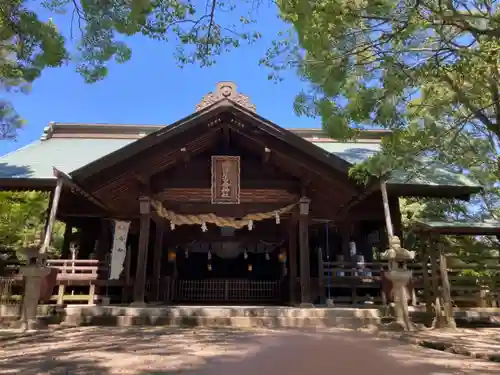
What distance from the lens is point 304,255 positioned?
10648 millimetres

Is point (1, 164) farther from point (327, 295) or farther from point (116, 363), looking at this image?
point (327, 295)

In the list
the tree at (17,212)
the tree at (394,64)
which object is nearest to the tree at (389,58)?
the tree at (394,64)

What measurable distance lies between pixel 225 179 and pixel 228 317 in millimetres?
3900

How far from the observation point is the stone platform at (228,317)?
28.0 ft

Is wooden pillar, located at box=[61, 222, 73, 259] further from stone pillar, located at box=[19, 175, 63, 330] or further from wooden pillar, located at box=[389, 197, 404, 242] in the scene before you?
wooden pillar, located at box=[389, 197, 404, 242]

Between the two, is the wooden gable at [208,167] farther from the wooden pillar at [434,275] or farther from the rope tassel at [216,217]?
the wooden pillar at [434,275]

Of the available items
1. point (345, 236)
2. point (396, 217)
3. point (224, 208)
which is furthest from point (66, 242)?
point (396, 217)

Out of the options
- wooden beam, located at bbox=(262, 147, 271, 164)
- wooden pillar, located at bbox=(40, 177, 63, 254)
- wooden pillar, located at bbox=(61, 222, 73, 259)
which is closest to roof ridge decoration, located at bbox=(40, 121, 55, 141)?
wooden pillar, located at bbox=(61, 222, 73, 259)

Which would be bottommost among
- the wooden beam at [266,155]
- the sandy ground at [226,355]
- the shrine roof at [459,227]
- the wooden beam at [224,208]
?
the sandy ground at [226,355]

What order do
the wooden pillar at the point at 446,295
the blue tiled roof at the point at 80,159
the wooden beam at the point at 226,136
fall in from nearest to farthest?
the wooden pillar at the point at 446,295
the blue tiled roof at the point at 80,159
the wooden beam at the point at 226,136

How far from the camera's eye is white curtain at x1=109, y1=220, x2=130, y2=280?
11695mm

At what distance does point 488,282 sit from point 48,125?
56.5ft

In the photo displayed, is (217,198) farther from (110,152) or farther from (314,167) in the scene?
(110,152)

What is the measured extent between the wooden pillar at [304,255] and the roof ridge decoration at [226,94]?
3.14 metres
